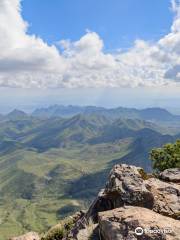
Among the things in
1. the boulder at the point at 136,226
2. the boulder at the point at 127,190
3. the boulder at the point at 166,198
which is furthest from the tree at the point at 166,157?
the boulder at the point at 136,226

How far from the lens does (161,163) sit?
87.9 m

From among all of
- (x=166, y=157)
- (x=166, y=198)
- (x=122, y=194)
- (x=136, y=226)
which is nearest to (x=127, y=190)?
(x=122, y=194)

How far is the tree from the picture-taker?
85.9m

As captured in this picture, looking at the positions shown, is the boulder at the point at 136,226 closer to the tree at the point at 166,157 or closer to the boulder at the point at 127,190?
the boulder at the point at 127,190

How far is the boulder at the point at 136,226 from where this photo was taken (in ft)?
83.3

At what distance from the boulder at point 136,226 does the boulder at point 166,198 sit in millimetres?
3751

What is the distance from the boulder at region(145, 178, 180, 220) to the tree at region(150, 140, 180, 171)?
44.5 m

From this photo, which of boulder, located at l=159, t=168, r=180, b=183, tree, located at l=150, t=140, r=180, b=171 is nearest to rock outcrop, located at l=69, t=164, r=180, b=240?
boulder, located at l=159, t=168, r=180, b=183

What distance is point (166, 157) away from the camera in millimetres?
91000

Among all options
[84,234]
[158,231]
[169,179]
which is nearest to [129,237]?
[158,231]

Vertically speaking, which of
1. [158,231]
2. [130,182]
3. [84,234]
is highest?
[130,182]

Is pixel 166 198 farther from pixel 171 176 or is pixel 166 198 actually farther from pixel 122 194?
pixel 171 176

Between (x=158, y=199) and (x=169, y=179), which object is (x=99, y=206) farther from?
(x=169, y=179)

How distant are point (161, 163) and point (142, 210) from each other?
6034 cm
